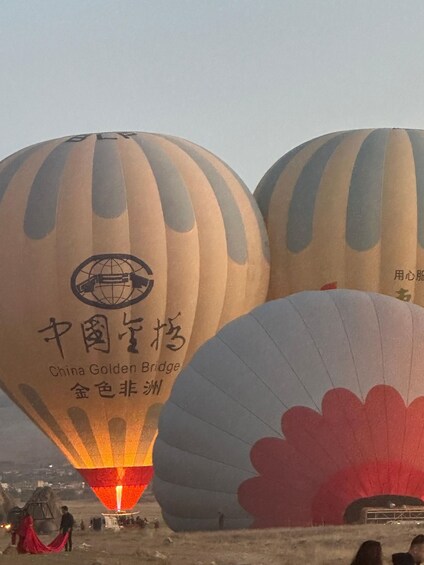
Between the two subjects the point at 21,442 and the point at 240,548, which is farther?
the point at 21,442

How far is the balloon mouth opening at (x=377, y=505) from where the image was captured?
16656 mm

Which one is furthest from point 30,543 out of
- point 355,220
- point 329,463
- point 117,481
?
point 355,220

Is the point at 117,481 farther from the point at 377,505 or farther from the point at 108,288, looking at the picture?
the point at 377,505

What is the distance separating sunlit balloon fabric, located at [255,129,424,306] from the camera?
26375 millimetres

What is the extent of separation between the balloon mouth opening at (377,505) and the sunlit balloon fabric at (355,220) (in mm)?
9649

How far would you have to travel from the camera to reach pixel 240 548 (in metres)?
14.4

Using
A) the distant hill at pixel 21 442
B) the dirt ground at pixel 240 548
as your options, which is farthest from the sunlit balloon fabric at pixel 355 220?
the distant hill at pixel 21 442

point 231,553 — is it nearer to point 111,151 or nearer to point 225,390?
point 225,390

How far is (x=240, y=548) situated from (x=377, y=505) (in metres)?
3.14

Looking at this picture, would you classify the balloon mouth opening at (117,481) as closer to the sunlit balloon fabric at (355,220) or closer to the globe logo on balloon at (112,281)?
the globe logo on balloon at (112,281)

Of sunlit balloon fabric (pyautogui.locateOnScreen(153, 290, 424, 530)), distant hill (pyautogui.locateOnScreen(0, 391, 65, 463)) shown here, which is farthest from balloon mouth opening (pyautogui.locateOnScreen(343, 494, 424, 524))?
distant hill (pyautogui.locateOnScreen(0, 391, 65, 463))

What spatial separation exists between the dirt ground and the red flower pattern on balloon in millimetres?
678

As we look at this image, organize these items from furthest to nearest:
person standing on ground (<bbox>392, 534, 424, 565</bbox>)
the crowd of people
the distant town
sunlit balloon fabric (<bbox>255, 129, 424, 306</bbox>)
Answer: the distant town, sunlit balloon fabric (<bbox>255, 129, 424, 306</bbox>), person standing on ground (<bbox>392, 534, 424, 565</bbox>), the crowd of people

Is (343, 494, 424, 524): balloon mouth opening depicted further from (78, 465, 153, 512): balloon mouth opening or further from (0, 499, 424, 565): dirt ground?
(78, 465, 153, 512): balloon mouth opening
